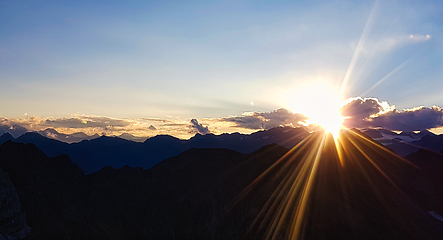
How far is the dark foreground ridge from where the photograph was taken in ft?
318

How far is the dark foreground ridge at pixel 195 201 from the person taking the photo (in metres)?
96.8

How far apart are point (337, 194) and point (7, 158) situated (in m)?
148

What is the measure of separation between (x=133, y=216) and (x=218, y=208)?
38.7 metres

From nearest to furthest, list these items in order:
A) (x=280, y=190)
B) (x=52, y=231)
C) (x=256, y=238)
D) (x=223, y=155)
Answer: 1. (x=52, y=231)
2. (x=256, y=238)
3. (x=280, y=190)
4. (x=223, y=155)

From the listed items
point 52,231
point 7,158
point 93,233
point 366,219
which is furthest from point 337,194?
point 7,158

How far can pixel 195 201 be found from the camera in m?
125

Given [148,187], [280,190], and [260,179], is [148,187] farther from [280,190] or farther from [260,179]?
[280,190]

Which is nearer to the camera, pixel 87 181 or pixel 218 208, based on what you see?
pixel 218 208

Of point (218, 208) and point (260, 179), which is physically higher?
point (260, 179)

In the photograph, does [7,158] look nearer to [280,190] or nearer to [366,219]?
[280,190]

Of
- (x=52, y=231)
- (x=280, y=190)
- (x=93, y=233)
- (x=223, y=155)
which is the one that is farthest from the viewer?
(x=223, y=155)

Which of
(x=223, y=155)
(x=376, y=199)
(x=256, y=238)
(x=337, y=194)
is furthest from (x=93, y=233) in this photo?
(x=376, y=199)

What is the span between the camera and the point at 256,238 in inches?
4301

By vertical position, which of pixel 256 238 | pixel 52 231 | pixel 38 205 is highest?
pixel 38 205
